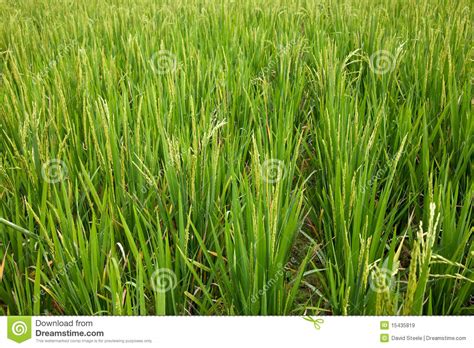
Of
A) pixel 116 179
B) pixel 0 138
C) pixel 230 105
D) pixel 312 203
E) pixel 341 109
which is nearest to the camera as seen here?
pixel 116 179

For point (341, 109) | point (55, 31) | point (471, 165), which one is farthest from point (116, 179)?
point (55, 31)

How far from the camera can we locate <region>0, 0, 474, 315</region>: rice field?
100 centimetres

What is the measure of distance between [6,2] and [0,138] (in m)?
3.70

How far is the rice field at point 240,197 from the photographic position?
999 mm

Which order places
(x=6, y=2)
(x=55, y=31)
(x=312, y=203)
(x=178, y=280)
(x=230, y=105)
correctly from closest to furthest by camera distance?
(x=178, y=280)
(x=312, y=203)
(x=230, y=105)
(x=55, y=31)
(x=6, y=2)

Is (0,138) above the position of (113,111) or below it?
below

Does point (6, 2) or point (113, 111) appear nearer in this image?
point (113, 111)

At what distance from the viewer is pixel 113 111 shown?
5.41 ft

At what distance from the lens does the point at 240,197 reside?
1.33 m
